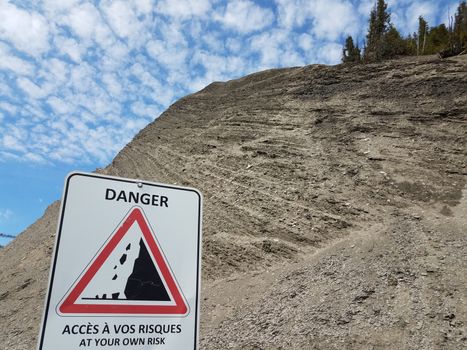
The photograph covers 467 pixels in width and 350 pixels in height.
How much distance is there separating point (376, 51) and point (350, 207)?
8548mm

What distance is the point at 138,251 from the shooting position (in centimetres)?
183

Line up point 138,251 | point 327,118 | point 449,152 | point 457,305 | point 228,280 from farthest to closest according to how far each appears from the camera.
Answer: point 327,118, point 449,152, point 228,280, point 457,305, point 138,251

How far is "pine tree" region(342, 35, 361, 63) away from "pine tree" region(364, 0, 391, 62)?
987 mm

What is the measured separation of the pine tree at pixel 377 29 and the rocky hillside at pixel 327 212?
116 inches

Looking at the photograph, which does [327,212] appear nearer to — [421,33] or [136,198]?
[136,198]

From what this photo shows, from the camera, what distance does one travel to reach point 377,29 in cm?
1727

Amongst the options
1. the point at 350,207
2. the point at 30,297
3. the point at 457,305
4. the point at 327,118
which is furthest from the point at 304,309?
the point at 30,297

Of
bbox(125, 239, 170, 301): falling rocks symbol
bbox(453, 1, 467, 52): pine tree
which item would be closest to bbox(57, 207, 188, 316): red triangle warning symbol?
bbox(125, 239, 170, 301): falling rocks symbol

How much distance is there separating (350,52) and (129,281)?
1890cm

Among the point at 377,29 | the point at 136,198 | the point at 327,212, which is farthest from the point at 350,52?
the point at 136,198

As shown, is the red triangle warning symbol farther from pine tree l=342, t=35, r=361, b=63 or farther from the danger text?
pine tree l=342, t=35, r=361, b=63

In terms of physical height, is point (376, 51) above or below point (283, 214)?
above

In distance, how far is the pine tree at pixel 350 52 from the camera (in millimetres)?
18328

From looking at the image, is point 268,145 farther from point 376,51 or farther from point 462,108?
point 376,51
